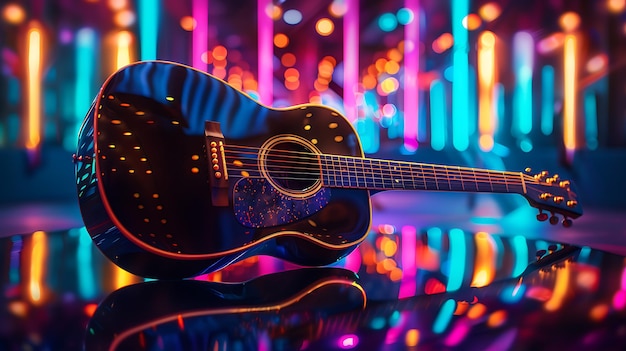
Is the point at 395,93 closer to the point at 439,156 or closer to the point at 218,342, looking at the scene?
the point at 439,156

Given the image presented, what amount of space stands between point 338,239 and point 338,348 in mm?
341

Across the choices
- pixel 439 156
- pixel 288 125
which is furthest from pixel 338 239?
pixel 439 156

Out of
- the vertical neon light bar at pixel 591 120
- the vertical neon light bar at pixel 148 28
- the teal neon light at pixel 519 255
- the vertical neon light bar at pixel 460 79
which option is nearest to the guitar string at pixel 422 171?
the teal neon light at pixel 519 255

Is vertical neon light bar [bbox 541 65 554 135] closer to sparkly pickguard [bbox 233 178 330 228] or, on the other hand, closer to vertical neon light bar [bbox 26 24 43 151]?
sparkly pickguard [bbox 233 178 330 228]

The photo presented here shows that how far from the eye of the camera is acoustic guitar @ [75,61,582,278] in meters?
0.54

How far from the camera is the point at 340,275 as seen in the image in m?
0.68

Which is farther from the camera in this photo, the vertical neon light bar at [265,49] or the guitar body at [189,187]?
the vertical neon light bar at [265,49]

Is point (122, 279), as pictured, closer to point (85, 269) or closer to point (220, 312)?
point (85, 269)

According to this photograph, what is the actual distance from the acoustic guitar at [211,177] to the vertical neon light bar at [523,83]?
2312 millimetres

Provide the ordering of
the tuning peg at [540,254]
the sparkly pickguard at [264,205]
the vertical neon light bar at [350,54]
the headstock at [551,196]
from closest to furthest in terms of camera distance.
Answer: the sparkly pickguard at [264,205] < the tuning peg at [540,254] < the headstock at [551,196] < the vertical neon light bar at [350,54]

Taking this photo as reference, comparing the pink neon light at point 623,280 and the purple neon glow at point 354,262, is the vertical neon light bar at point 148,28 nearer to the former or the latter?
the purple neon glow at point 354,262

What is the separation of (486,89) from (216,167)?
269cm

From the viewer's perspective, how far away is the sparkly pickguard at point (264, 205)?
2.06 feet

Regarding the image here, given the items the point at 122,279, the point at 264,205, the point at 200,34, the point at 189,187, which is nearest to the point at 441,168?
the point at 264,205
